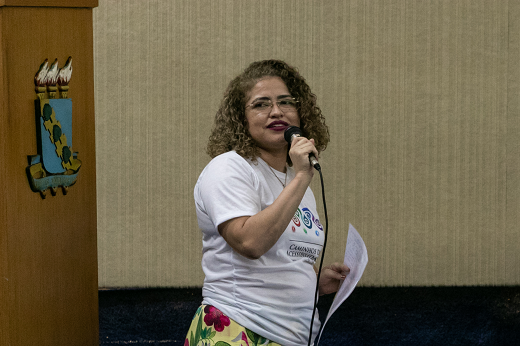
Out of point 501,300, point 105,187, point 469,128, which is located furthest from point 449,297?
point 105,187

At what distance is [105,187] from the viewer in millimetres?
3014

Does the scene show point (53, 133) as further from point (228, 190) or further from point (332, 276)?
point (332, 276)

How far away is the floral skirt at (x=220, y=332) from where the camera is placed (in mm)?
1196

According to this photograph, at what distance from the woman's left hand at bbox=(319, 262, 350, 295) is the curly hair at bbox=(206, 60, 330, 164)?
321mm

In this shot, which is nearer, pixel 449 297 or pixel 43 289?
pixel 43 289

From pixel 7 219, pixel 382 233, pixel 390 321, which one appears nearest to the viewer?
pixel 7 219

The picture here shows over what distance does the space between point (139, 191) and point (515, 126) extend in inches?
85.0

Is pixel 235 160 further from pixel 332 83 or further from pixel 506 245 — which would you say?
pixel 506 245

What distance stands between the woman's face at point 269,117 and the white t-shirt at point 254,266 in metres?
0.08

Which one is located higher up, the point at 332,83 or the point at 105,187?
the point at 332,83

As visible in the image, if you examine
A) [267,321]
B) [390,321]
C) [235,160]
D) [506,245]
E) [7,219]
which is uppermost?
[235,160]

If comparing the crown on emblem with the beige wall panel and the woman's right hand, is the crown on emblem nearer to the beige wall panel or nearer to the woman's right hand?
the woman's right hand

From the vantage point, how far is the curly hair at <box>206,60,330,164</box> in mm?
1340

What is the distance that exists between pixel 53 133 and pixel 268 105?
0.54 meters
